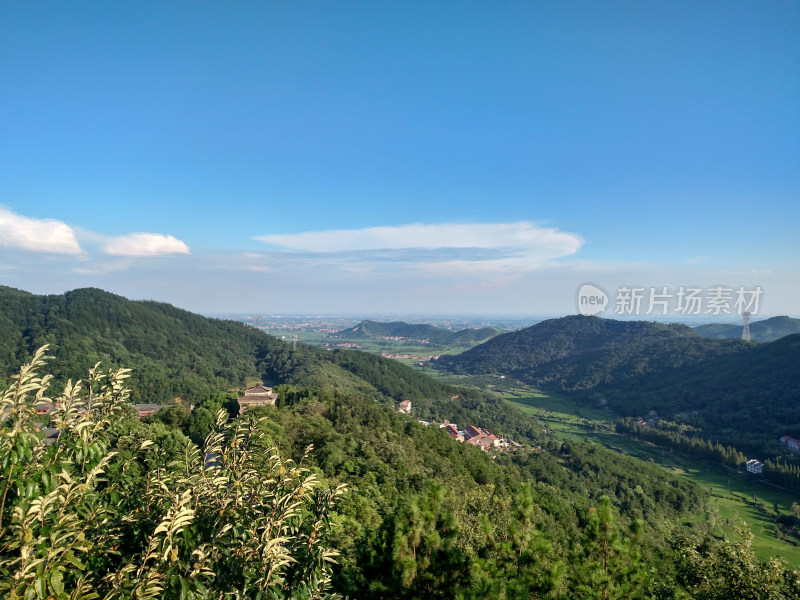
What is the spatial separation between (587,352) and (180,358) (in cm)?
10889

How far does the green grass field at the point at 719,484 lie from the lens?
31.2 m

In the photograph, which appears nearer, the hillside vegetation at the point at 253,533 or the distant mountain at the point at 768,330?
the hillside vegetation at the point at 253,533

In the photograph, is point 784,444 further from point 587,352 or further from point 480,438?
point 587,352

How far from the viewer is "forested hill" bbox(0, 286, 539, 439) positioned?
60.1 meters

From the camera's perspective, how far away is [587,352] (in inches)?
4786

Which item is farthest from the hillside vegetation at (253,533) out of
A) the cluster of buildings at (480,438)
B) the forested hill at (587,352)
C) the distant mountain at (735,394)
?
the forested hill at (587,352)

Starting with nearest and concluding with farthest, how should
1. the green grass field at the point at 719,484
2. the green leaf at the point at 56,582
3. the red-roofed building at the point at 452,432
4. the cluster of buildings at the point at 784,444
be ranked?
the green leaf at the point at 56,582 → the green grass field at the point at 719,484 → the cluster of buildings at the point at 784,444 → the red-roofed building at the point at 452,432

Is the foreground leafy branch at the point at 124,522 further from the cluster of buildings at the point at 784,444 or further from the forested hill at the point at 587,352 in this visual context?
the forested hill at the point at 587,352

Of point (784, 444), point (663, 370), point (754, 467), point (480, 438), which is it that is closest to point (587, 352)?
point (663, 370)

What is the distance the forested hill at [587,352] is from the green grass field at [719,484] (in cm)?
2444

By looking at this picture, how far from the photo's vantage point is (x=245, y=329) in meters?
111

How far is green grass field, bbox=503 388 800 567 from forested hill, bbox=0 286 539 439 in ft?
28.5

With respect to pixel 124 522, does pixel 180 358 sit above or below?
below

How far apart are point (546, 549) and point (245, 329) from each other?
373 feet
